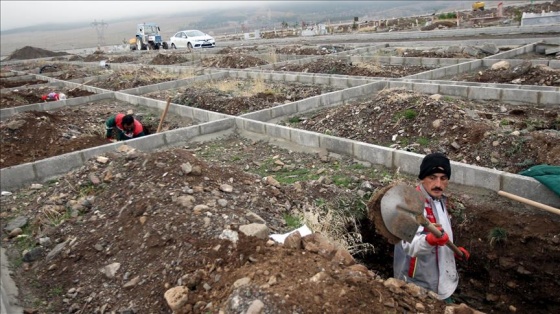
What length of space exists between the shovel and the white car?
25.0 meters

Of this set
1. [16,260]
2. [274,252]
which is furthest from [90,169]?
[274,252]

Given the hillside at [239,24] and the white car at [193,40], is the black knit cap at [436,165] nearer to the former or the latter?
the white car at [193,40]

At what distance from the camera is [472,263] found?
14.3ft

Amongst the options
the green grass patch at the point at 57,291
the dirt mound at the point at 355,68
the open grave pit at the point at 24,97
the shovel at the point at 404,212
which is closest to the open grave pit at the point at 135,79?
the open grave pit at the point at 24,97

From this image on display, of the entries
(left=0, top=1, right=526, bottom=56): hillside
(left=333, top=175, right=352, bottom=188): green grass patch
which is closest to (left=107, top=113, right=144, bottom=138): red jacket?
(left=333, top=175, right=352, bottom=188): green grass patch

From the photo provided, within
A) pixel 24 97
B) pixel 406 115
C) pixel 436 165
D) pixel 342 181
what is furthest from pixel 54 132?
pixel 436 165

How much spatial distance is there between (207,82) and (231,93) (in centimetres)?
236

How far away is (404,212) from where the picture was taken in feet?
9.37

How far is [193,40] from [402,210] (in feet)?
83.9

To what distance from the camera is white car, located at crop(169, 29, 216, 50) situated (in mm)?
26141

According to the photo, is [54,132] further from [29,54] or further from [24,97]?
[29,54]

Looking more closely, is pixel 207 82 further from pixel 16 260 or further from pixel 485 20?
pixel 485 20

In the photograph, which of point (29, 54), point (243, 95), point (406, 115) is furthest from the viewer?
point (29, 54)

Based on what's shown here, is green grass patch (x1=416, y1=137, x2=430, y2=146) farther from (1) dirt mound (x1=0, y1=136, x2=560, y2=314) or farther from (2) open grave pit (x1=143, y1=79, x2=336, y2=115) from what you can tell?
(2) open grave pit (x1=143, y1=79, x2=336, y2=115)
